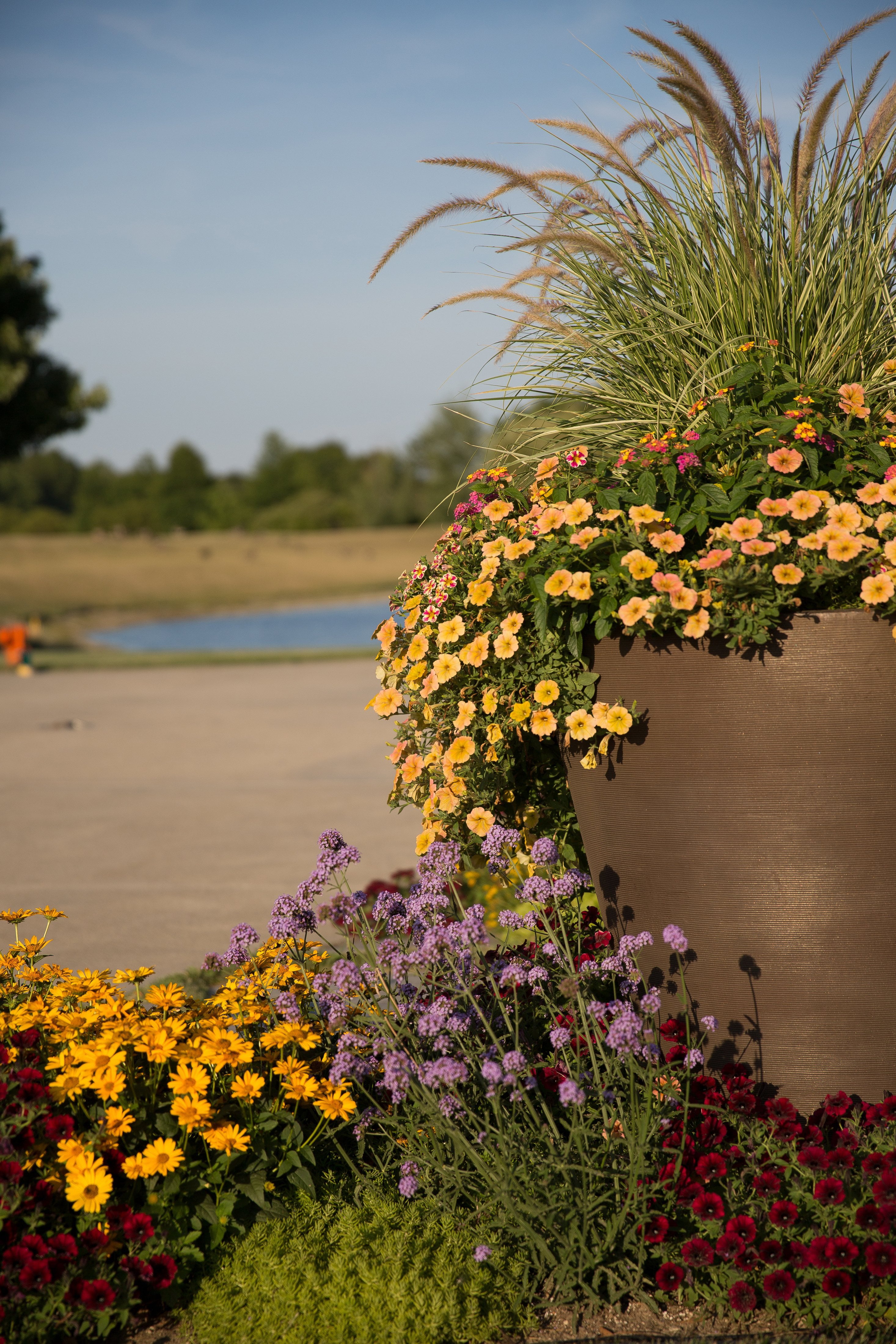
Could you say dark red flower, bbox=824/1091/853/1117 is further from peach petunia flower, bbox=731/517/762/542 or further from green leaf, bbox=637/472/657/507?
green leaf, bbox=637/472/657/507

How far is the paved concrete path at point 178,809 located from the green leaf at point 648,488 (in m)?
2.35

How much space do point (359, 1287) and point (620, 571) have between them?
4.55ft

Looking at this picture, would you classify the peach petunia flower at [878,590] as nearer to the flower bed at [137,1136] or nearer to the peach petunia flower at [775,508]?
the peach petunia flower at [775,508]

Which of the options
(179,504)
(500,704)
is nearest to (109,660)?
(500,704)

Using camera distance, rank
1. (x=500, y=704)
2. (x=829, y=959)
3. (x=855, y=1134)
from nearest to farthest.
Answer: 1. (x=855, y=1134)
2. (x=829, y=959)
3. (x=500, y=704)

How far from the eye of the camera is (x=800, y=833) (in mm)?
2010

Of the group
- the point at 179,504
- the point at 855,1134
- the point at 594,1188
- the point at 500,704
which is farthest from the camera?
the point at 179,504

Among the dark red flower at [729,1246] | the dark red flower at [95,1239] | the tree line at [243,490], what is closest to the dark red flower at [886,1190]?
the dark red flower at [729,1246]

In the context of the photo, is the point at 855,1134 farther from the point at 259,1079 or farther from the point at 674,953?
the point at 259,1079

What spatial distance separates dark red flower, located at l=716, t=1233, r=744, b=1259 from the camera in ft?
5.52

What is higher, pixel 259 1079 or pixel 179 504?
pixel 179 504

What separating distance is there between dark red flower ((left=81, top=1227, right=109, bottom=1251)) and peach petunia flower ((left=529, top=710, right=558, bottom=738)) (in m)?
1.20

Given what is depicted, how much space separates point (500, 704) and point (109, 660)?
13.1 m

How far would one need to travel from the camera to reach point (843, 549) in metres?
1.98
